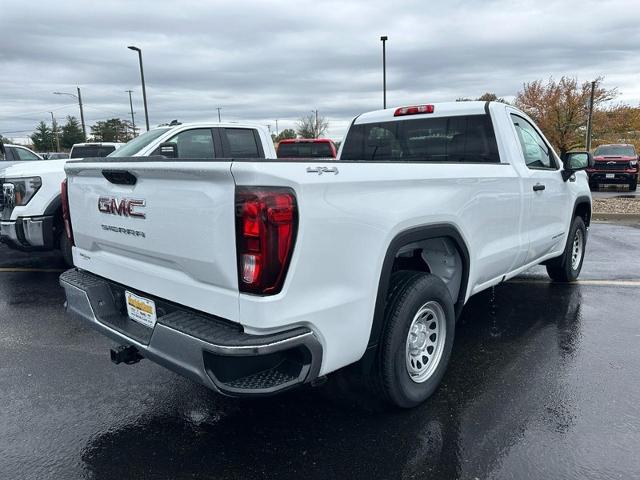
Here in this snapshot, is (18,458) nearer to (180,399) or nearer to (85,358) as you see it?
(180,399)

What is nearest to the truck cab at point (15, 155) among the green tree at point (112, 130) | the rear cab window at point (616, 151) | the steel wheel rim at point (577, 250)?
the steel wheel rim at point (577, 250)

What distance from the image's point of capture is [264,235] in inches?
83.8

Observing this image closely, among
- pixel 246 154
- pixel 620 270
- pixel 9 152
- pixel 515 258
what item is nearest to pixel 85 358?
pixel 515 258

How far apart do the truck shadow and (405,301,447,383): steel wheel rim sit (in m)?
0.21

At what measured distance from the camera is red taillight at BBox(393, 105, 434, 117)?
4383 millimetres

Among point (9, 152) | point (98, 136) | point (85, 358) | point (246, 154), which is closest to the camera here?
point (85, 358)

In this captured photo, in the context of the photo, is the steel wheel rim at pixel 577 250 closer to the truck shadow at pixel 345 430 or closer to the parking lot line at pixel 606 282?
the parking lot line at pixel 606 282

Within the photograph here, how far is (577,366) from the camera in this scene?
3.68 meters

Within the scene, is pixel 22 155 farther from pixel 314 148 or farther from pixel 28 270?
pixel 314 148

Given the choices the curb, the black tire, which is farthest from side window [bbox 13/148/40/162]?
the curb

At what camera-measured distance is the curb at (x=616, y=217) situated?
1104 cm

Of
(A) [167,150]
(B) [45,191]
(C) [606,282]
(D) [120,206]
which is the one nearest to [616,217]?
(C) [606,282]

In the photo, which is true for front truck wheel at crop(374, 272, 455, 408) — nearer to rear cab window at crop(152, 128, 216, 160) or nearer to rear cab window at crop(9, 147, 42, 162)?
rear cab window at crop(152, 128, 216, 160)

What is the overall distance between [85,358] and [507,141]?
3.74 m
